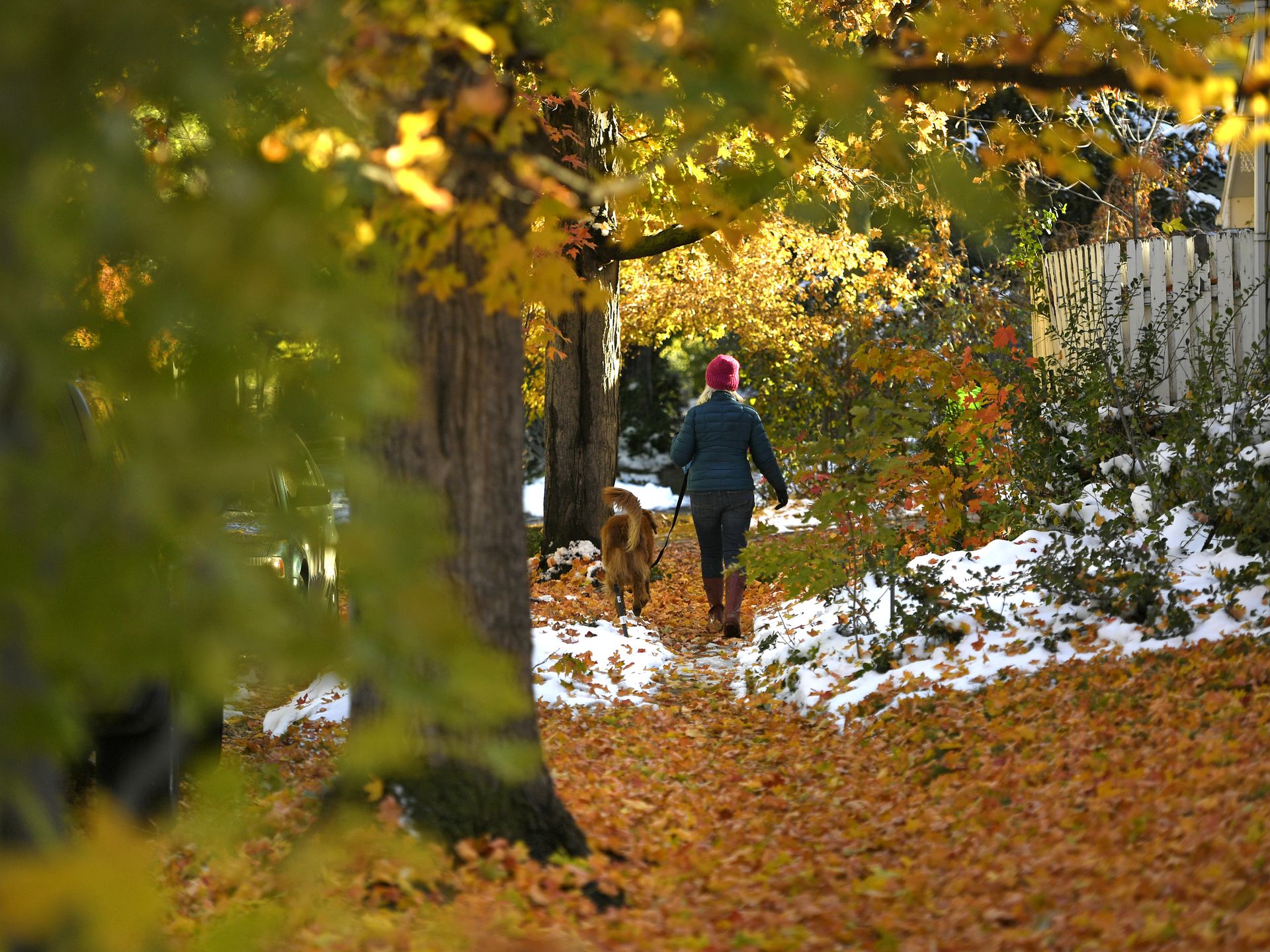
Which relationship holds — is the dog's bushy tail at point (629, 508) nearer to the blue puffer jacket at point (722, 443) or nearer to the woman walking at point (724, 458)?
the woman walking at point (724, 458)

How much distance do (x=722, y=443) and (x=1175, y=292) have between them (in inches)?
151

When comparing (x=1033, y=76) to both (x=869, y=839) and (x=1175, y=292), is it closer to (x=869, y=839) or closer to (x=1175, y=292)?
(x=869, y=839)

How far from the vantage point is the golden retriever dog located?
9.26 meters

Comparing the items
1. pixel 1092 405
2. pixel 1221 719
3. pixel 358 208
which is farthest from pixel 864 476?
pixel 358 208

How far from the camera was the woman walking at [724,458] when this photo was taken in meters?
9.70

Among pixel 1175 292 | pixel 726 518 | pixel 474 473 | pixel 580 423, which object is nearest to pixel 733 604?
pixel 726 518

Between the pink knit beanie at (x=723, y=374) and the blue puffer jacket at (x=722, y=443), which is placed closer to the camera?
the blue puffer jacket at (x=722, y=443)

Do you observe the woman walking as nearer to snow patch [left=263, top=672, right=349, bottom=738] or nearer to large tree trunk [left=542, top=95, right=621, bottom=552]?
large tree trunk [left=542, top=95, right=621, bottom=552]

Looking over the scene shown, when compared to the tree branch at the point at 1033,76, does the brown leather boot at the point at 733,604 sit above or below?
below

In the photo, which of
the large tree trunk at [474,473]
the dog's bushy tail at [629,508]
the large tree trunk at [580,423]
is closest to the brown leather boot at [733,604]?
the dog's bushy tail at [629,508]

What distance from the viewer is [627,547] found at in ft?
31.5

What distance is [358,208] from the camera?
10.3ft

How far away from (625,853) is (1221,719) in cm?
266

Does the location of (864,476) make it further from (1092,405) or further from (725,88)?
(725,88)
